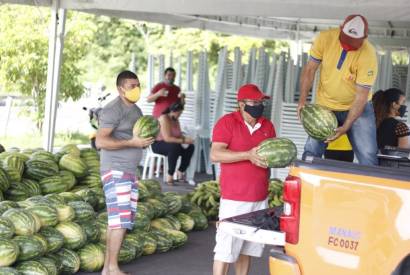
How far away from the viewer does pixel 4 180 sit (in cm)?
736

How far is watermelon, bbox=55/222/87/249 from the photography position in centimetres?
671

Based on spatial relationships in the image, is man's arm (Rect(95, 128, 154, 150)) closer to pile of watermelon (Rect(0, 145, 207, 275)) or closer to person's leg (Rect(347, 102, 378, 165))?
pile of watermelon (Rect(0, 145, 207, 275))

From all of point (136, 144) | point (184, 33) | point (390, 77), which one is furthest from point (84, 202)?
point (184, 33)

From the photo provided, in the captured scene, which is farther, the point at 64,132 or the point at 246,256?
the point at 64,132

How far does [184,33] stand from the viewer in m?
31.6

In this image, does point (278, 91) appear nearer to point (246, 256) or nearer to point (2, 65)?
point (246, 256)

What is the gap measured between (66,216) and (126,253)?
699mm

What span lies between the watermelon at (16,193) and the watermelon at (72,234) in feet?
2.82

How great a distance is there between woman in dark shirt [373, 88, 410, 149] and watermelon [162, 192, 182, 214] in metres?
2.47

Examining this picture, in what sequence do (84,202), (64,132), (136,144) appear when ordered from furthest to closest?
1. (64,132)
2. (84,202)
3. (136,144)

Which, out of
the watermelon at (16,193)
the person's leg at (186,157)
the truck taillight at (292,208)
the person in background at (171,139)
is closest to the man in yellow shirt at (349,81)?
the truck taillight at (292,208)

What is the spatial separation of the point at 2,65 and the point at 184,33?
1479 centimetres

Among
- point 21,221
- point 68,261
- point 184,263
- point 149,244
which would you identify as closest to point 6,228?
point 21,221

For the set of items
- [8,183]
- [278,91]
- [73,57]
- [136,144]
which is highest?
[73,57]
